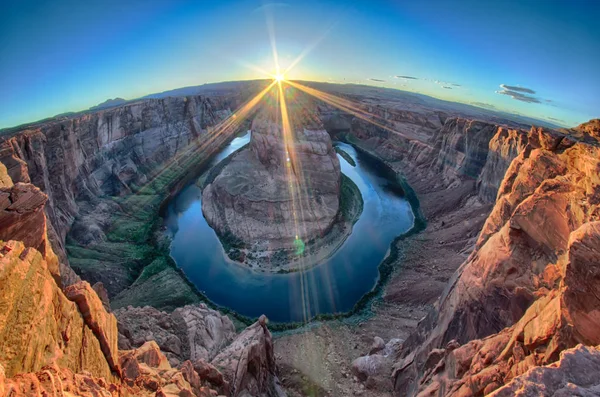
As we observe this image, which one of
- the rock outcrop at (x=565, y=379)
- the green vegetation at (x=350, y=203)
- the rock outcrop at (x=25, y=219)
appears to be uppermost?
the rock outcrop at (x=25, y=219)

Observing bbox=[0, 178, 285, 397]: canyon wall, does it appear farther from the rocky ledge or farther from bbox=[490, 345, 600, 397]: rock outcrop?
the rocky ledge

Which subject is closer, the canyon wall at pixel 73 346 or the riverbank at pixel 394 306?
the canyon wall at pixel 73 346

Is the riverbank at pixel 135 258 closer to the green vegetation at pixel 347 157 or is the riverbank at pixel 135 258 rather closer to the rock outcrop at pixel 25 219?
the rock outcrop at pixel 25 219

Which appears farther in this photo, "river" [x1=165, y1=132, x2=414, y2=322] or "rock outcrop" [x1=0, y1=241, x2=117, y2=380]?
"river" [x1=165, y1=132, x2=414, y2=322]

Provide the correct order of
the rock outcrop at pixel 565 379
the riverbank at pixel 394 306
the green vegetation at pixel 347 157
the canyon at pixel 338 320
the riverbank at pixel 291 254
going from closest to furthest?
the rock outcrop at pixel 565 379
the canyon at pixel 338 320
the riverbank at pixel 394 306
the riverbank at pixel 291 254
the green vegetation at pixel 347 157

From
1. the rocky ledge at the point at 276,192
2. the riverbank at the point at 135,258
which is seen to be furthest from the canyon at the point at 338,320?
the rocky ledge at the point at 276,192

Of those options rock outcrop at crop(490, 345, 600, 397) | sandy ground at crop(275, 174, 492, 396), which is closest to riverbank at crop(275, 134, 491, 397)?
sandy ground at crop(275, 174, 492, 396)

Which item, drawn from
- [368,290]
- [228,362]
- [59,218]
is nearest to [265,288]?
[368,290]

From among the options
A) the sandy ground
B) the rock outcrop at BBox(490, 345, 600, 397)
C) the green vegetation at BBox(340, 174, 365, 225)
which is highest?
the rock outcrop at BBox(490, 345, 600, 397)
